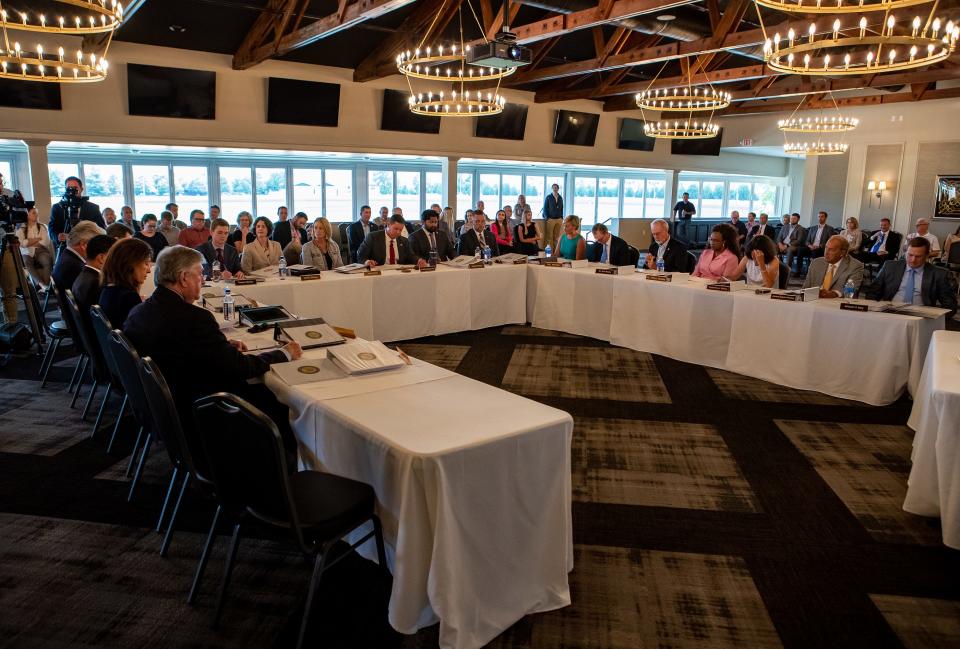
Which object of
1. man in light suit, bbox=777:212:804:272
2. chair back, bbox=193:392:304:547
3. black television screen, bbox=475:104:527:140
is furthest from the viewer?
man in light suit, bbox=777:212:804:272

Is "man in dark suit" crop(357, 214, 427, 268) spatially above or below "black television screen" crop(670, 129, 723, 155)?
below

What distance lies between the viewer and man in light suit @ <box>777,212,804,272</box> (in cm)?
1387

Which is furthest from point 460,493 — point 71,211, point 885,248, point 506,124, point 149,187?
point 149,187

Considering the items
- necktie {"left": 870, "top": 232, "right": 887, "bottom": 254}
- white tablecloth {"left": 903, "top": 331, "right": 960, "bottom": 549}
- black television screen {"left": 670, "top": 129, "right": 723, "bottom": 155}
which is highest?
black television screen {"left": 670, "top": 129, "right": 723, "bottom": 155}

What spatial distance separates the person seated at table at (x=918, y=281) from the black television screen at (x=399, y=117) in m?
8.54

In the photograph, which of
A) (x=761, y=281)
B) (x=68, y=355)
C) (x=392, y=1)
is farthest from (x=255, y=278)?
(x=761, y=281)

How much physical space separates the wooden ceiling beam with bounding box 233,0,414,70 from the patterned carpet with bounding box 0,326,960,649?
5089 mm

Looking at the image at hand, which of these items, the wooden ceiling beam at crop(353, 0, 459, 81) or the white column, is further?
the wooden ceiling beam at crop(353, 0, 459, 81)

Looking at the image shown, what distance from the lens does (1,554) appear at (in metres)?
2.99

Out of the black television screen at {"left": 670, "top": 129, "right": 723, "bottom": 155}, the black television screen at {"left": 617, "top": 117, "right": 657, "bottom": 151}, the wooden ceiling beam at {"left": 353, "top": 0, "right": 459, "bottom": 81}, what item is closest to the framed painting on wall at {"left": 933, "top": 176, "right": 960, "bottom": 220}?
the black television screen at {"left": 670, "top": 129, "right": 723, "bottom": 155}

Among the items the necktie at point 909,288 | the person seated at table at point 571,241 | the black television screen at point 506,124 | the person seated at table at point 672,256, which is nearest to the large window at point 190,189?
the black television screen at point 506,124

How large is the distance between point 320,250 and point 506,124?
7976 millimetres

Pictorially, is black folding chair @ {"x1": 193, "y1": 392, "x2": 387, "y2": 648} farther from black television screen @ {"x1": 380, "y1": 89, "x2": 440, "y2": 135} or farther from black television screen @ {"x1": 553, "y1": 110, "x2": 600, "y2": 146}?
black television screen @ {"x1": 553, "y1": 110, "x2": 600, "y2": 146}

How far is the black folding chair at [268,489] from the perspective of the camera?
206cm
